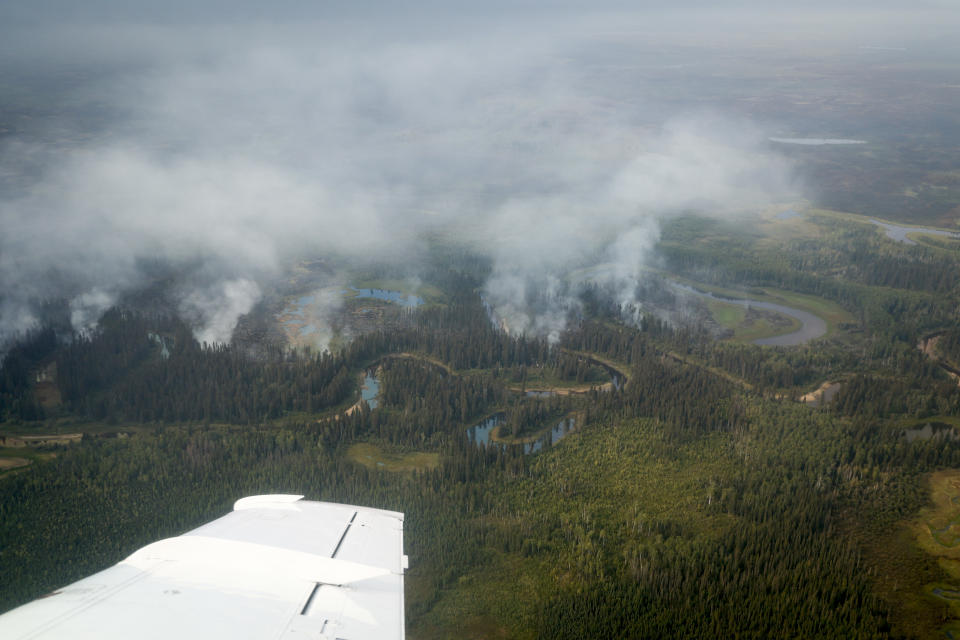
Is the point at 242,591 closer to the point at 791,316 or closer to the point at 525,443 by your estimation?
the point at 525,443

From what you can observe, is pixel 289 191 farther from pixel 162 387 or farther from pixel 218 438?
pixel 218 438

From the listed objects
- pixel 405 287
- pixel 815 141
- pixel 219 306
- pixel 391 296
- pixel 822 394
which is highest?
pixel 815 141

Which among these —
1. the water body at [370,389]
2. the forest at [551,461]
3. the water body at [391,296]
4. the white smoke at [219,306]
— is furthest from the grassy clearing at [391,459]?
the water body at [391,296]

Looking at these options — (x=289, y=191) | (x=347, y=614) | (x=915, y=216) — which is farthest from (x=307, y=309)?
(x=915, y=216)

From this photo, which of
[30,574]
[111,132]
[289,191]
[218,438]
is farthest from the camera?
[111,132]

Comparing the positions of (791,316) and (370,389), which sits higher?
(791,316)

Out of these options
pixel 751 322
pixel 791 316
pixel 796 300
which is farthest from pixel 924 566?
pixel 796 300
